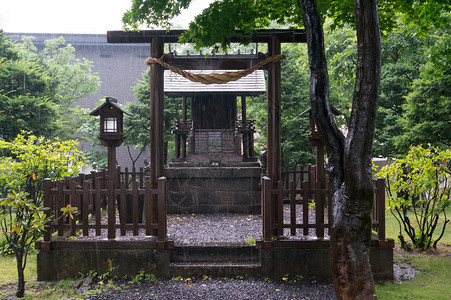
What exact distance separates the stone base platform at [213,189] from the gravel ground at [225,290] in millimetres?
4921

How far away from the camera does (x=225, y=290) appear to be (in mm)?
5559

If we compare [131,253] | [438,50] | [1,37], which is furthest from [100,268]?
[1,37]

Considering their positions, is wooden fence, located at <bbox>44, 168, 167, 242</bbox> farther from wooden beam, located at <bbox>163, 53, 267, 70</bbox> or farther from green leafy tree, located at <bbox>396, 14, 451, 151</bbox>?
green leafy tree, located at <bbox>396, 14, 451, 151</bbox>

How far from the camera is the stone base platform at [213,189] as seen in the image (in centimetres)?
1091

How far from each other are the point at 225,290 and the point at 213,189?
555cm

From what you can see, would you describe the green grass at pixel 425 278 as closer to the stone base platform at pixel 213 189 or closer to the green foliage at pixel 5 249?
the stone base platform at pixel 213 189

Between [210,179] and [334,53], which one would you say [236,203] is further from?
[334,53]

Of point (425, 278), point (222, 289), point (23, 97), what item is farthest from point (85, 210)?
point (23, 97)

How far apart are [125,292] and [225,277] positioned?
5.38 ft

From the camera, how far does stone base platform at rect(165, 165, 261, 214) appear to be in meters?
10.9

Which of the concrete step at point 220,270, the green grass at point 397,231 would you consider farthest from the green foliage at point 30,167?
the green grass at point 397,231

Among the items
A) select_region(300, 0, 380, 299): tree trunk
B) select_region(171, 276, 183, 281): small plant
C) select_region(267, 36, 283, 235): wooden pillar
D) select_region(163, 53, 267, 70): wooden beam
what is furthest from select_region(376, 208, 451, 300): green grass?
select_region(163, 53, 267, 70): wooden beam

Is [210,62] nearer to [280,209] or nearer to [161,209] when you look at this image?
[161,209]

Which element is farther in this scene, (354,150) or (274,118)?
(274,118)
